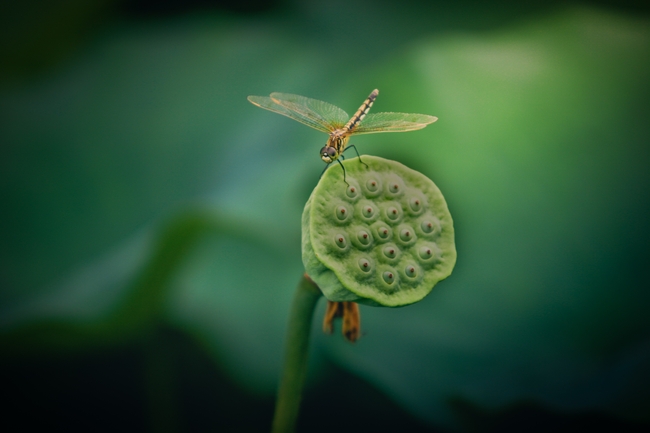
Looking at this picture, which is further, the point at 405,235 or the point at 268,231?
the point at 268,231

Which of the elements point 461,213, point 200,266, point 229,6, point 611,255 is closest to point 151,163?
point 200,266

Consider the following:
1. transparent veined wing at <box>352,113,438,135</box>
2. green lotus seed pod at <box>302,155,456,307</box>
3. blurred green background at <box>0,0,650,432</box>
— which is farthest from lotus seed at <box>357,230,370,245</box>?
blurred green background at <box>0,0,650,432</box>

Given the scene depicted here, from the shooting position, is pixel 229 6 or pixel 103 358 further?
pixel 229 6

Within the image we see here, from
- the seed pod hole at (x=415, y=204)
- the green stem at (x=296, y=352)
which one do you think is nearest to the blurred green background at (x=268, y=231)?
the green stem at (x=296, y=352)

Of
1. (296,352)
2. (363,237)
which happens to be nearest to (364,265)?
(363,237)

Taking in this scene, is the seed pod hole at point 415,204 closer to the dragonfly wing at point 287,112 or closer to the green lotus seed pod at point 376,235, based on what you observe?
the green lotus seed pod at point 376,235

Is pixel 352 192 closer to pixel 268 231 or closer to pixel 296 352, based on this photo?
pixel 296 352

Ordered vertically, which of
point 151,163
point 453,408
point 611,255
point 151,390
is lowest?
point 151,390

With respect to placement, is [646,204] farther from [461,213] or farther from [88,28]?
[88,28]
